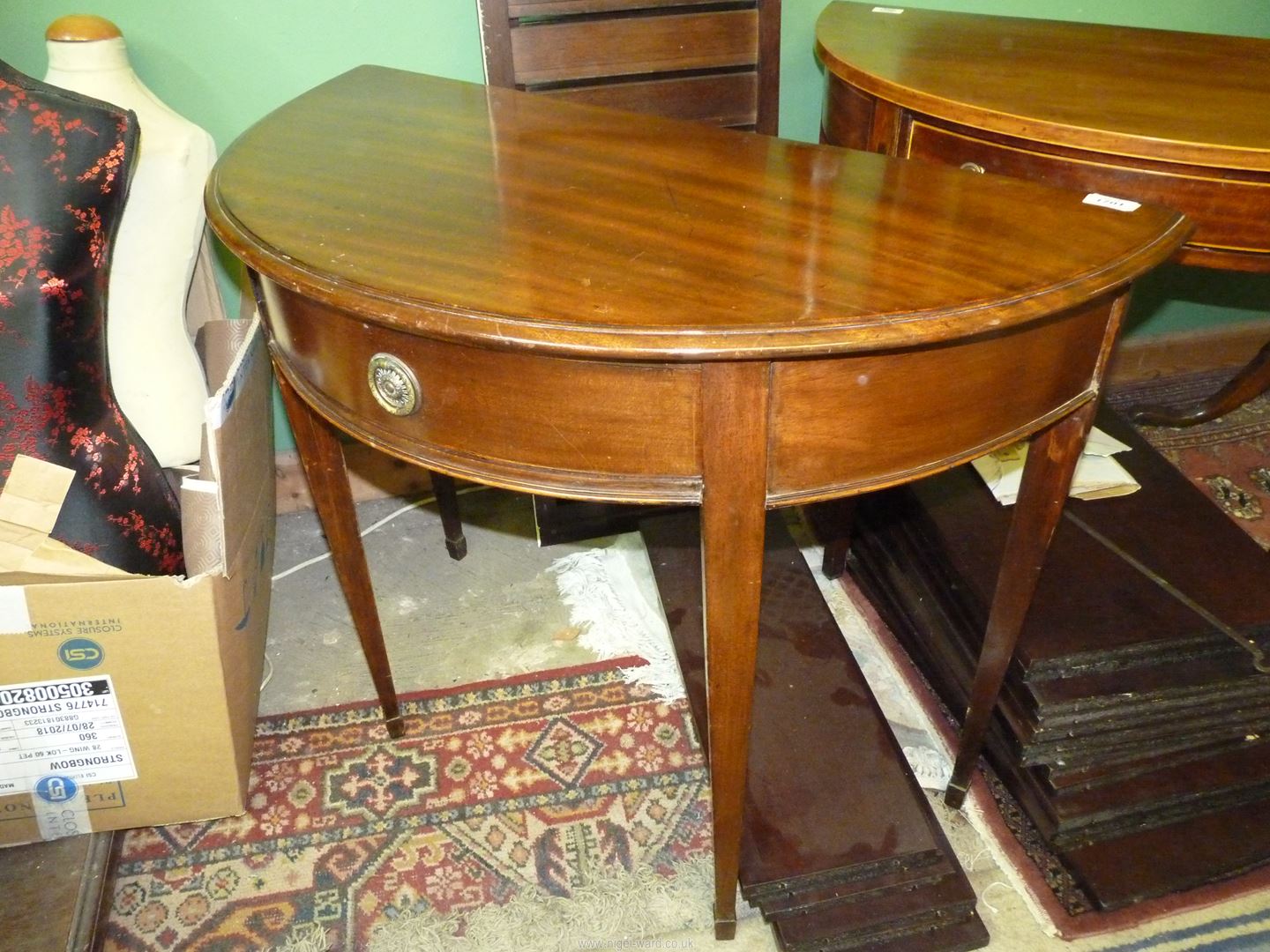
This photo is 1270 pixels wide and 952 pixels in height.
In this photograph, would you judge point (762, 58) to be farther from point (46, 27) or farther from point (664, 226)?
point (46, 27)

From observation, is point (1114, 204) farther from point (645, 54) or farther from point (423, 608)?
point (423, 608)

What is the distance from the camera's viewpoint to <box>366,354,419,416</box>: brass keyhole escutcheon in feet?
2.26

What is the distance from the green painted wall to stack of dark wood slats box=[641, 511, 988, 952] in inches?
33.9

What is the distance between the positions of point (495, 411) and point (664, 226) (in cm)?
20

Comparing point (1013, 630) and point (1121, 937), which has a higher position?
point (1013, 630)

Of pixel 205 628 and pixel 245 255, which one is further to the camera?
pixel 205 628

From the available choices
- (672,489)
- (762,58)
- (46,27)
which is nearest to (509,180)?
(672,489)

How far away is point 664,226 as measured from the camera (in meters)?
0.74

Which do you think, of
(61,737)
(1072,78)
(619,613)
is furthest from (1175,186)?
(61,737)

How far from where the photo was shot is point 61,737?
1.05 m

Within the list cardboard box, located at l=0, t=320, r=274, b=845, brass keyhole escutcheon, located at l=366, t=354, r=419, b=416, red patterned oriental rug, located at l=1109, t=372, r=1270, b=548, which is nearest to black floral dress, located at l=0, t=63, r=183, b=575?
cardboard box, located at l=0, t=320, r=274, b=845

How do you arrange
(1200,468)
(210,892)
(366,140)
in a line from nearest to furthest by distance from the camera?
1. (366,140)
2. (210,892)
3. (1200,468)

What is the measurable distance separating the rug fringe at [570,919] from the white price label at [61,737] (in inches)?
14.2

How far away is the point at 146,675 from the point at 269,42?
0.82 metres
